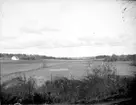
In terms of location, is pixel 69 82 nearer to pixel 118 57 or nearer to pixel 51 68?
pixel 51 68

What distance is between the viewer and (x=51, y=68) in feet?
12.0

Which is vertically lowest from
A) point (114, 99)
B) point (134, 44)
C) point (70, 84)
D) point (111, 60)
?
point (114, 99)

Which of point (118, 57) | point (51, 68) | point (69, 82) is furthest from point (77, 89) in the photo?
point (118, 57)

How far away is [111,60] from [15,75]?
2.88m

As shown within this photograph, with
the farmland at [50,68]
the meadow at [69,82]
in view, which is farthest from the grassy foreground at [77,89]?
the farmland at [50,68]

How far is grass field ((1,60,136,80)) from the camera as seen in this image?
134 inches

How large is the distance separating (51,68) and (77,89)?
0.95 m

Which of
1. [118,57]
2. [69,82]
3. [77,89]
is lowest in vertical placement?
[77,89]

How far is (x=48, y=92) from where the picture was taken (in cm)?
341

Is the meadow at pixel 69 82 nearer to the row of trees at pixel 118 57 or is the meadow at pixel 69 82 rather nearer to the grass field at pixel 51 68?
the grass field at pixel 51 68

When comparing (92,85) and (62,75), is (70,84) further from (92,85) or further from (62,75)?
(92,85)

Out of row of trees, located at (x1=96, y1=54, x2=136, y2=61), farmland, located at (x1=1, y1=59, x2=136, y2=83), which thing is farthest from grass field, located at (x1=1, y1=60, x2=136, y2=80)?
row of trees, located at (x1=96, y1=54, x2=136, y2=61)

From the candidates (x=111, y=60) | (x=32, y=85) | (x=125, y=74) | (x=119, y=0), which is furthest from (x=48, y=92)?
(x=119, y=0)

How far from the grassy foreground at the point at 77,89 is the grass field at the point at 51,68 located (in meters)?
0.15
